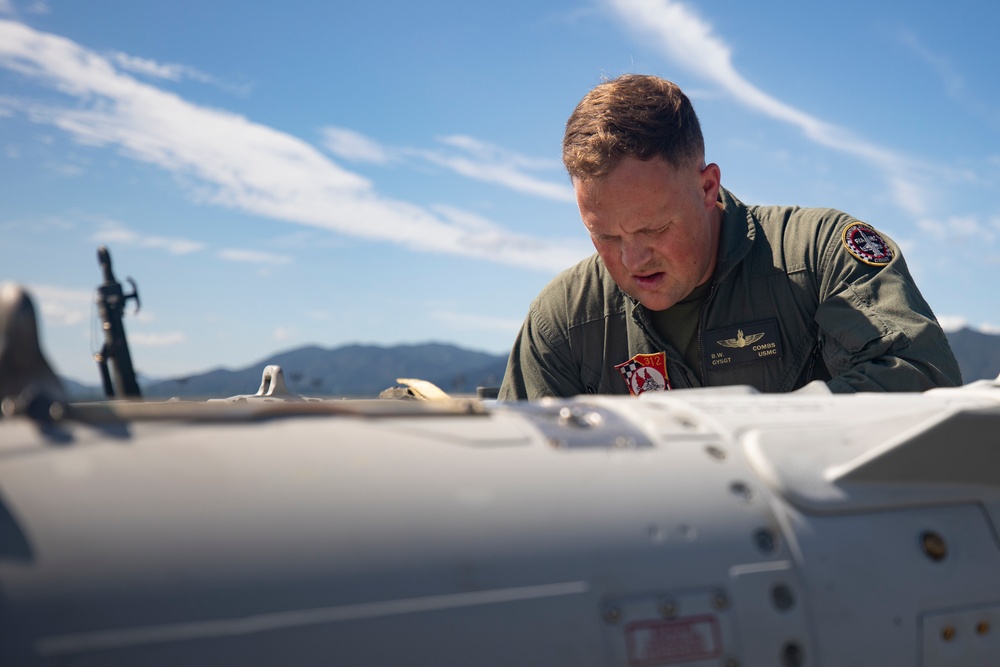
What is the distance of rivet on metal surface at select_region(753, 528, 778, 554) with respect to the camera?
151 cm

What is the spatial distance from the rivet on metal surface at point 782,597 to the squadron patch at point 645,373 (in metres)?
1.89

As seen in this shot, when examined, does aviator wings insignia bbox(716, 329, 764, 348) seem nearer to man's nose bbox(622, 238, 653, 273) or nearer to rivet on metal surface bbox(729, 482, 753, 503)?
man's nose bbox(622, 238, 653, 273)

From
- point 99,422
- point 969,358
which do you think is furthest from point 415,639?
point 969,358

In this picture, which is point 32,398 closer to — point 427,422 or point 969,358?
point 427,422

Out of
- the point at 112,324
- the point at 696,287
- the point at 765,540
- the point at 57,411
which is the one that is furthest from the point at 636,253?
the point at 57,411

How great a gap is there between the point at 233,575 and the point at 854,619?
1070mm

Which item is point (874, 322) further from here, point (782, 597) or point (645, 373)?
point (782, 597)

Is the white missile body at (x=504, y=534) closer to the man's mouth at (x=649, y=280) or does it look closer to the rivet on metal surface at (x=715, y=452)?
the rivet on metal surface at (x=715, y=452)

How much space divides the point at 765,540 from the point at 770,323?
5.83 ft

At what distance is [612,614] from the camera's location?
1372 millimetres

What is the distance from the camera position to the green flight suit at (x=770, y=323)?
106 inches

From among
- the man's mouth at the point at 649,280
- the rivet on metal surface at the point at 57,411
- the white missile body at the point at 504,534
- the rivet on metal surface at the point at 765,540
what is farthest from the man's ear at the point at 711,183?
the rivet on metal surface at the point at 57,411

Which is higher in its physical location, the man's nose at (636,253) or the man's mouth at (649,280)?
the man's nose at (636,253)

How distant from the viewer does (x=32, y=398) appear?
1.28 metres
